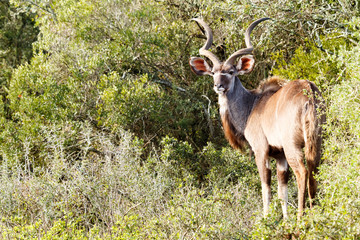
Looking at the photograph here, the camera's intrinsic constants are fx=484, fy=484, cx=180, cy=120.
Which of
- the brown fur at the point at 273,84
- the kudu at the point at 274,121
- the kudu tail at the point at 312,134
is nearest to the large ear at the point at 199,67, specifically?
the kudu at the point at 274,121

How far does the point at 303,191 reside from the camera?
14.9 feet

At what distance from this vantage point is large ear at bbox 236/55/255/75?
5992mm

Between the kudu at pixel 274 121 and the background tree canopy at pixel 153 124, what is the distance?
0.18 m

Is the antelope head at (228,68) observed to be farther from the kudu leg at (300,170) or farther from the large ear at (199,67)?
the kudu leg at (300,170)

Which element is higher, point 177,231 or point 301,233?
point 301,233

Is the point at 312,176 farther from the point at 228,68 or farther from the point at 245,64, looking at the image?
the point at 245,64

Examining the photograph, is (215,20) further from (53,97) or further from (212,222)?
(212,222)

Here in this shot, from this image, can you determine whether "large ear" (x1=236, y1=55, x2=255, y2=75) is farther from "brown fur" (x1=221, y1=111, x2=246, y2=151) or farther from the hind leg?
the hind leg

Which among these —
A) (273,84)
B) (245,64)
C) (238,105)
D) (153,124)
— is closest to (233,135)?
(238,105)

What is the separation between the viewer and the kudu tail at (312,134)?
4508 mm

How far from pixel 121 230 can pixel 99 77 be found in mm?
3839

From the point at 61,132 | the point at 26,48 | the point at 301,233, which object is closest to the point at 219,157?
the point at 61,132

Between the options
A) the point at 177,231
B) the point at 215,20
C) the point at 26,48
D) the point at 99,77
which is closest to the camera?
the point at 177,231

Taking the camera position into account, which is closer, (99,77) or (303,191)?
(303,191)
